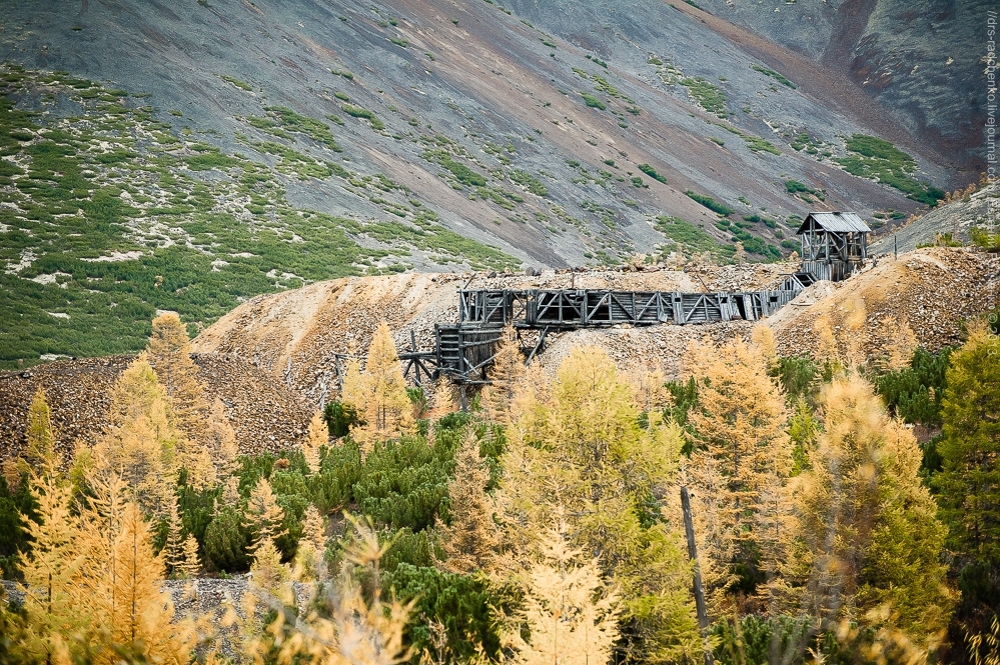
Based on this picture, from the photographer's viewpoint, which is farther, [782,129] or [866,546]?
[782,129]

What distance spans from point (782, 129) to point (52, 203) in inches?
4156

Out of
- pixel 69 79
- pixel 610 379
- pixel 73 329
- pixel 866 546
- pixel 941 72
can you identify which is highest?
pixel 941 72

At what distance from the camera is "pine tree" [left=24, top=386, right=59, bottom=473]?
1054 inches

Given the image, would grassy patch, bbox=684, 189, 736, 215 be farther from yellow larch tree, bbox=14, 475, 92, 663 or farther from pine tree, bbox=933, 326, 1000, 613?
yellow larch tree, bbox=14, 475, 92, 663

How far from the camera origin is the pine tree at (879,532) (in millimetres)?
15891

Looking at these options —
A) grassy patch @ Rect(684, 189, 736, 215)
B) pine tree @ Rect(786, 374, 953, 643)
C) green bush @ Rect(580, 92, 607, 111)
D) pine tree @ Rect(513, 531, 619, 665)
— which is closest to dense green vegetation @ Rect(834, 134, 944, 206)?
grassy patch @ Rect(684, 189, 736, 215)

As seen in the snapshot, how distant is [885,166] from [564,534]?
13032 centimetres

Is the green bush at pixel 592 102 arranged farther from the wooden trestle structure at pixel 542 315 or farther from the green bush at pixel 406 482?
the green bush at pixel 406 482

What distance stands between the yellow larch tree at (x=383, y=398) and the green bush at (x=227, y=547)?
9.52 metres

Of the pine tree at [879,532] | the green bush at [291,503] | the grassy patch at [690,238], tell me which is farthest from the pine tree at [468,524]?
the grassy patch at [690,238]

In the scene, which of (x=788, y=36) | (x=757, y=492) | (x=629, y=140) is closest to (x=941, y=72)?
(x=788, y=36)

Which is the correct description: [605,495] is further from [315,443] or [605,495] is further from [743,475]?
[315,443]

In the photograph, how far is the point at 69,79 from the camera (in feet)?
275

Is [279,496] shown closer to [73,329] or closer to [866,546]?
[866,546]
